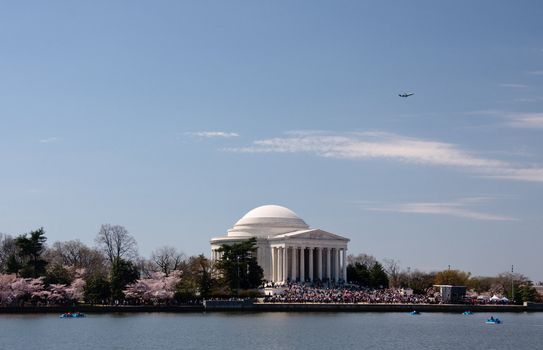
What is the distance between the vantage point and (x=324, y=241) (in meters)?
167

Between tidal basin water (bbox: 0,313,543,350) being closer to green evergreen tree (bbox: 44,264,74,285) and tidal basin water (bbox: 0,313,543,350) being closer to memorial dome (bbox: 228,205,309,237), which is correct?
green evergreen tree (bbox: 44,264,74,285)

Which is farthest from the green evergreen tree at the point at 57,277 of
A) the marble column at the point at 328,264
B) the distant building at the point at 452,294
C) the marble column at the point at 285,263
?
the marble column at the point at 328,264

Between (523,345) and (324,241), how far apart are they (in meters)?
83.9

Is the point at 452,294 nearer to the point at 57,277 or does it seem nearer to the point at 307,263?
the point at 307,263

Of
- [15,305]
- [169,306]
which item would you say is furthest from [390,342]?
[15,305]

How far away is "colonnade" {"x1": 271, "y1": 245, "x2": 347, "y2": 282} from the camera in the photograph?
164 m

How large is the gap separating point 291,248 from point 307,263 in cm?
521

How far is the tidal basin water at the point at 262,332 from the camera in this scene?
79562 mm

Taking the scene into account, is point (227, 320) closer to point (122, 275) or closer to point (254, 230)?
→ point (122, 275)

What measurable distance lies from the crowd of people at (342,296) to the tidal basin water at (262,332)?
10037 mm

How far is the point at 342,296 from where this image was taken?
430 feet

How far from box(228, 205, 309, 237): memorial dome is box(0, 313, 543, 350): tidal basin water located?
5321cm

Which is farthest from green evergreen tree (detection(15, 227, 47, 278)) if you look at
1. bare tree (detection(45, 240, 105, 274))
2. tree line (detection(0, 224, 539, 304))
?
bare tree (detection(45, 240, 105, 274))

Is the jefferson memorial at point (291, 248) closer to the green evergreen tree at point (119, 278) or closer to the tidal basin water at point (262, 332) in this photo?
the green evergreen tree at point (119, 278)
